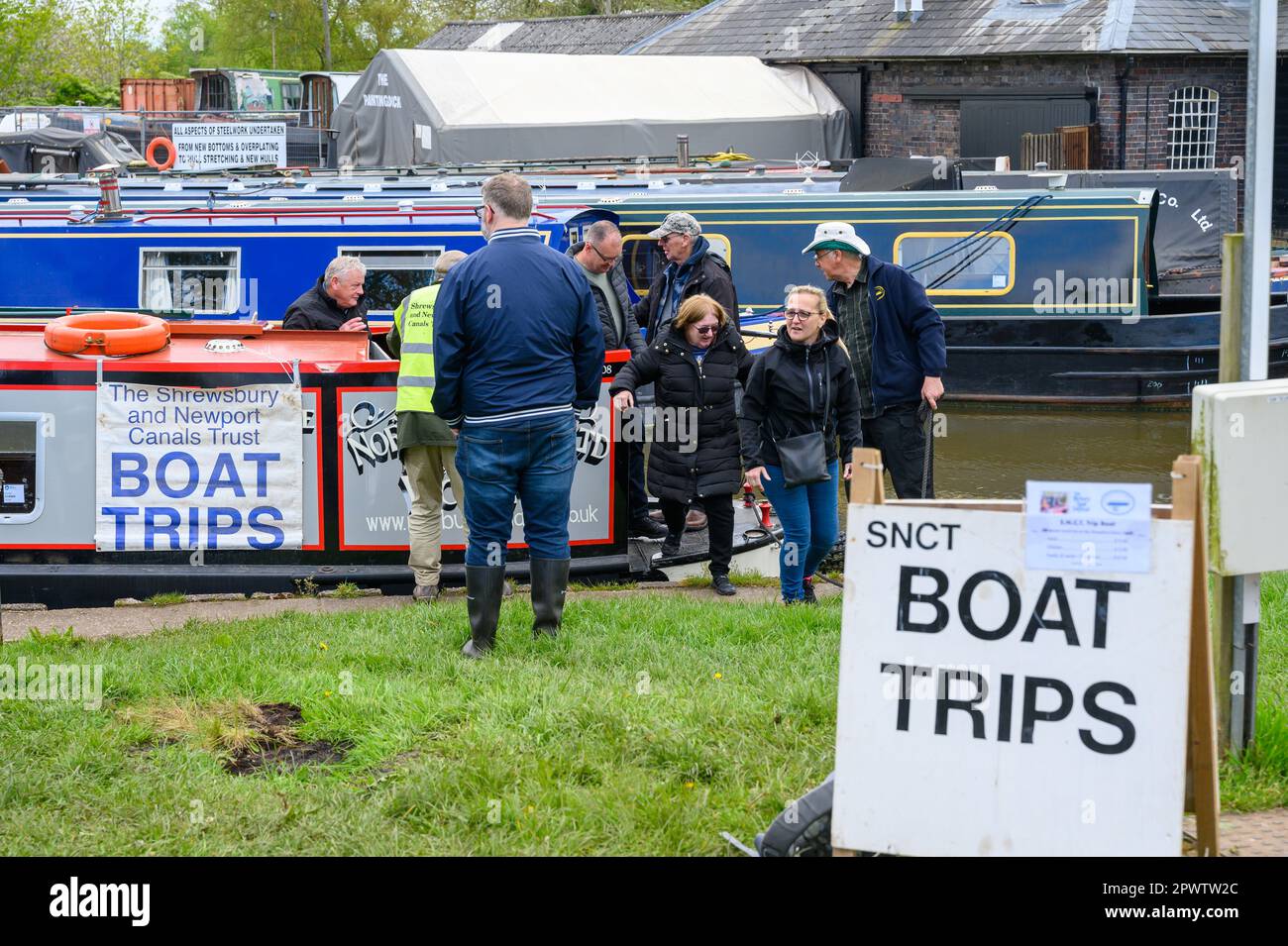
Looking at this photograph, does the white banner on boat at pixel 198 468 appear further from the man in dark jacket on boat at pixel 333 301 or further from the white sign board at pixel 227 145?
the white sign board at pixel 227 145

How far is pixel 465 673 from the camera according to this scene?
604 cm

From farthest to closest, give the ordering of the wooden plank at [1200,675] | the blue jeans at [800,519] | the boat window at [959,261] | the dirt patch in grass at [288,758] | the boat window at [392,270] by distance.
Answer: the boat window at [959,261] < the boat window at [392,270] < the blue jeans at [800,519] < the dirt patch in grass at [288,758] < the wooden plank at [1200,675]

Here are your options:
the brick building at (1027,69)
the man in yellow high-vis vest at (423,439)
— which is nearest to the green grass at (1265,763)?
the man in yellow high-vis vest at (423,439)

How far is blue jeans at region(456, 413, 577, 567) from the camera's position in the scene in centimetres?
644

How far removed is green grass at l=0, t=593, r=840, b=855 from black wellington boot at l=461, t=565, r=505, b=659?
9 cm

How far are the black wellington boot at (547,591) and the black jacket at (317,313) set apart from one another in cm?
371

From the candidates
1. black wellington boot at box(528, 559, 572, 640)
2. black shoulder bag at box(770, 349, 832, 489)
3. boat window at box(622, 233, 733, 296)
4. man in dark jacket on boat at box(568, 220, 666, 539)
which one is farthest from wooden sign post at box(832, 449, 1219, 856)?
boat window at box(622, 233, 733, 296)

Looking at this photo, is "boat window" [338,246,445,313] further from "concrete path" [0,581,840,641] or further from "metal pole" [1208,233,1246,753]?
"metal pole" [1208,233,1246,753]

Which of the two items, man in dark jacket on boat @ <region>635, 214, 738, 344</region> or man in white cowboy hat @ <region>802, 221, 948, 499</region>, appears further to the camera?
man in dark jacket on boat @ <region>635, 214, 738, 344</region>

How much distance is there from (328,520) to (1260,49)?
5.60 meters

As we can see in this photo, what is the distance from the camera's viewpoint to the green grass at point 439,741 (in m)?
4.49

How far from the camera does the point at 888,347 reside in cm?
819
